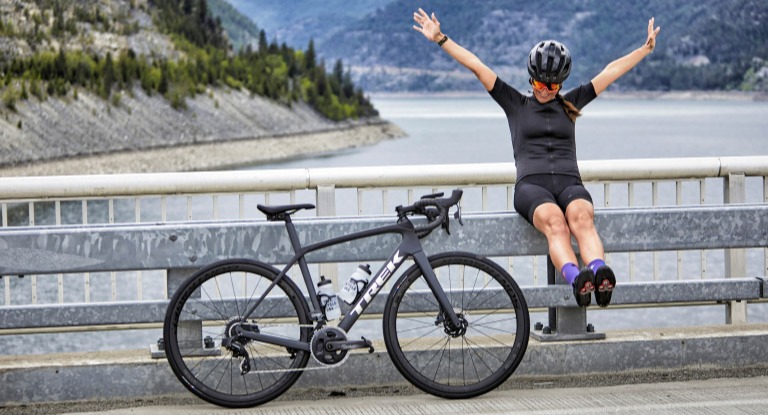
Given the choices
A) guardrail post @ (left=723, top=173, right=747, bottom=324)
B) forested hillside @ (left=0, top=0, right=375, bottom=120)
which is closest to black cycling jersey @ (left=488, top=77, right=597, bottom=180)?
guardrail post @ (left=723, top=173, right=747, bottom=324)

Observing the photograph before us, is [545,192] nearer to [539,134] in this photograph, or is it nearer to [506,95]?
[539,134]

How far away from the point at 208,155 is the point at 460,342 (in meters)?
95.0

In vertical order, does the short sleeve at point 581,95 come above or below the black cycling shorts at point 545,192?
above

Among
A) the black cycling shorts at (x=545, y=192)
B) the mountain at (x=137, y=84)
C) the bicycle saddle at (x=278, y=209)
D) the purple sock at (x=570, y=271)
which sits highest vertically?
the mountain at (x=137, y=84)

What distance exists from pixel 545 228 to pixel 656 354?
1.09m

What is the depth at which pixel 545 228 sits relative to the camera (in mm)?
7176

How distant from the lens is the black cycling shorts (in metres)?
7.23

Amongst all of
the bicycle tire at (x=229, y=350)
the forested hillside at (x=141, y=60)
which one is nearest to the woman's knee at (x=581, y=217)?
the bicycle tire at (x=229, y=350)

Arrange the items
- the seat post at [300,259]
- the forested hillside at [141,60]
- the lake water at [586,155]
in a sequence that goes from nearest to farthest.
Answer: the seat post at [300,259]
the lake water at [586,155]
the forested hillside at [141,60]

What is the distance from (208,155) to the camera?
101 meters

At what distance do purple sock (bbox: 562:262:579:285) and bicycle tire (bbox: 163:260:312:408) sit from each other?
1.33 m

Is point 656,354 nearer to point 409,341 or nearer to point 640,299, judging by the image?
point 640,299

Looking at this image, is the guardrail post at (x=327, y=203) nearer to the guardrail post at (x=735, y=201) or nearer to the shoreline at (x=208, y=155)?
the guardrail post at (x=735, y=201)

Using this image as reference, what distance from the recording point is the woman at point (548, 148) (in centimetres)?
716
